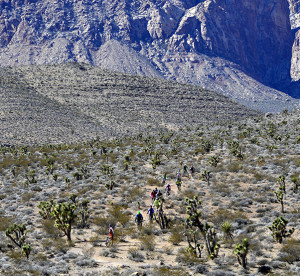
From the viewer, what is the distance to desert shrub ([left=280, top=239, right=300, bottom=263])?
14000 millimetres

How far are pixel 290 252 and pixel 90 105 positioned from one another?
78827 mm

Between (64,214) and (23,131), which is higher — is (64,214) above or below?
below

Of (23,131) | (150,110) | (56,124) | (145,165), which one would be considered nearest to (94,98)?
(150,110)

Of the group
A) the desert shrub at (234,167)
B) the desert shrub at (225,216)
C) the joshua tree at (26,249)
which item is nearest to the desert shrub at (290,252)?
the desert shrub at (225,216)

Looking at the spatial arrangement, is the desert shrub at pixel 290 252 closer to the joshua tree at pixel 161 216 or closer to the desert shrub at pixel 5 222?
the joshua tree at pixel 161 216

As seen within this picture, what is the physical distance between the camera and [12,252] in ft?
51.4

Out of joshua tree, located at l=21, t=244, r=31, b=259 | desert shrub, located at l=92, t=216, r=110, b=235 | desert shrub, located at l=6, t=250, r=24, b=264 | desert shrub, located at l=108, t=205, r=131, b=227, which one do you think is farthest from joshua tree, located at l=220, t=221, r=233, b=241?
desert shrub, located at l=6, t=250, r=24, b=264

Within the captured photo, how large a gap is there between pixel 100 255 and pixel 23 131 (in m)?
57.1

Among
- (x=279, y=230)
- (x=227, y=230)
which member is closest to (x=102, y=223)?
(x=227, y=230)

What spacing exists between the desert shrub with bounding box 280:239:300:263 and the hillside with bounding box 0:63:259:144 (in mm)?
55090

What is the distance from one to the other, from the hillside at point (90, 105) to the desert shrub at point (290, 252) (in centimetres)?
5509

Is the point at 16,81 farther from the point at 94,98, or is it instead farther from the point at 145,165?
the point at 145,165

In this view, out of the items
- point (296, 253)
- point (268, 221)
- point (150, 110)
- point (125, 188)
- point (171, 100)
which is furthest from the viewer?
point (171, 100)

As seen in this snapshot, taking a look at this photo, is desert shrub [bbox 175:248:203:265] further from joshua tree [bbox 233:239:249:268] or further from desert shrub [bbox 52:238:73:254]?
desert shrub [bbox 52:238:73:254]
